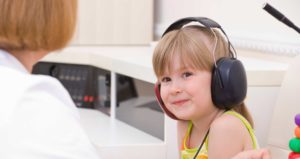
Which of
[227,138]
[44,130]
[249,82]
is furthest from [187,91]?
[44,130]

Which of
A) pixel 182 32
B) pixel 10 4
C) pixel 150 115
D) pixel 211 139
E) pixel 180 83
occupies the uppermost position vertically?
pixel 10 4

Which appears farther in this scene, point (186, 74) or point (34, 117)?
point (186, 74)

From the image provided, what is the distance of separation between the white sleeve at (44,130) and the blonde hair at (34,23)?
0.55 feet

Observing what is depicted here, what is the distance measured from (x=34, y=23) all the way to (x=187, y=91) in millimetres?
528

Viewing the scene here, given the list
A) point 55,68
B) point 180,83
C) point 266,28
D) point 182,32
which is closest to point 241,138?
point 180,83

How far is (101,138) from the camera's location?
177 cm

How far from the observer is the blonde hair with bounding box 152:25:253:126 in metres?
1.30

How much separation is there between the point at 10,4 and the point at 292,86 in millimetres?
792

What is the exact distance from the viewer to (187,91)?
1.31 m

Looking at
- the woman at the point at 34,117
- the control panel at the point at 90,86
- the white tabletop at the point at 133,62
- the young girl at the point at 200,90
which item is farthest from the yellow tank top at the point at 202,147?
the control panel at the point at 90,86

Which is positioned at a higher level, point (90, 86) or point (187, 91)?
point (187, 91)

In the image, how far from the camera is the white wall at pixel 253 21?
1.76 metres

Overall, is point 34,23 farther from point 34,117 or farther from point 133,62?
point 133,62

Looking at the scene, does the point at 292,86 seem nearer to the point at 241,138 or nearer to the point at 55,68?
the point at 241,138
